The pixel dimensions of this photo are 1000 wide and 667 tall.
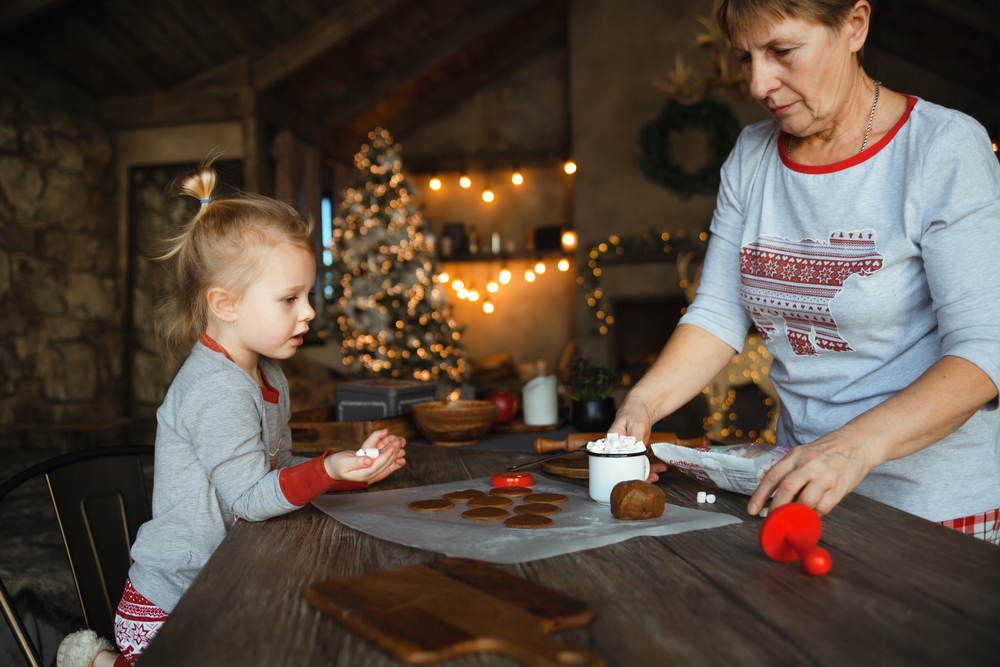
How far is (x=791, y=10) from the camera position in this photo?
1.00 m

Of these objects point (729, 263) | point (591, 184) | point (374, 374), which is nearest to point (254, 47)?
point (374, 374)

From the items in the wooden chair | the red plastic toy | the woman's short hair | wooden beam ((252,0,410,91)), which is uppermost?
wooden beam ((252,0,410,91))

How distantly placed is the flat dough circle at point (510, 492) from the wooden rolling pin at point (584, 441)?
26cm

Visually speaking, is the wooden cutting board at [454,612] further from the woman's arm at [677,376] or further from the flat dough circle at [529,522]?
the woman's arm at [677,376]

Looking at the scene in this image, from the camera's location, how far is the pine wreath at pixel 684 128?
6.32 m

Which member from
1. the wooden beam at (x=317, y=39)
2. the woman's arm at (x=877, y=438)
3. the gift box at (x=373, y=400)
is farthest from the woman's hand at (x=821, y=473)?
the wooden beam at (x=317, y=39)

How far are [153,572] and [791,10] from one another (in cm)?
128

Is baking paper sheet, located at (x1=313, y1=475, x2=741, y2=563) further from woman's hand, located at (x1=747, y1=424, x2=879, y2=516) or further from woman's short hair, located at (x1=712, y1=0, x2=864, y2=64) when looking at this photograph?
woman's short hair, located at (x1=712, y1=0, x2=864, y2=64)

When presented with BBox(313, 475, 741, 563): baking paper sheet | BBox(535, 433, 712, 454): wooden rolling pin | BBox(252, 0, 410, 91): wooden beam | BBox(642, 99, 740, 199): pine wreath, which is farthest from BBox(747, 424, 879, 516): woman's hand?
BBox(642, 99, 740, 199): pine wreath

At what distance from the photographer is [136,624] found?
1.04m

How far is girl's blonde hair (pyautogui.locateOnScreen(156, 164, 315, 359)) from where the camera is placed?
1.16 meters

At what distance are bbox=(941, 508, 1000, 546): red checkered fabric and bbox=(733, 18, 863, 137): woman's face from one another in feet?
2.16

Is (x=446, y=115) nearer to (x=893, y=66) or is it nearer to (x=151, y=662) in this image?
(x=893, y=66)

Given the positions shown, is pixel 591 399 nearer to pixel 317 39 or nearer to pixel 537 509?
pixel 537 509
